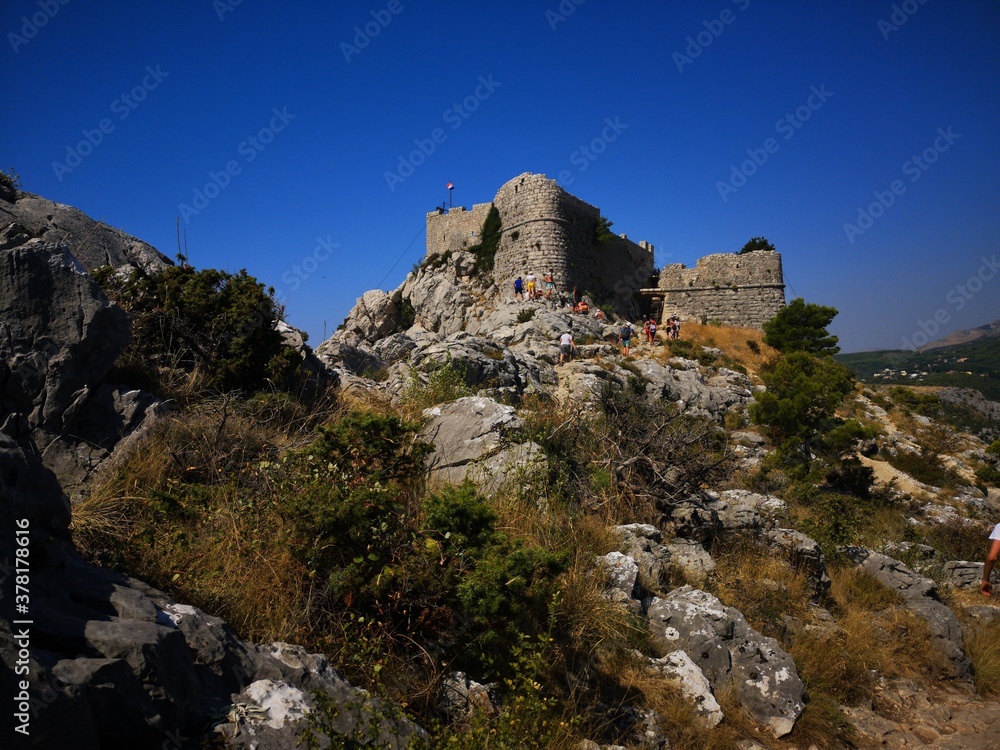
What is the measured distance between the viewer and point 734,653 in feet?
13.3

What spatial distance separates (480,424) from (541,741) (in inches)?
125

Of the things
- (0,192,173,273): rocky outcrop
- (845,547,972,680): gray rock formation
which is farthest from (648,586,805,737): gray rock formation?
(0,192,173,273): rocky outcrop

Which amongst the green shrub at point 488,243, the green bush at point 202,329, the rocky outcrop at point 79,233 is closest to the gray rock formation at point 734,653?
the green bush at point 202,329

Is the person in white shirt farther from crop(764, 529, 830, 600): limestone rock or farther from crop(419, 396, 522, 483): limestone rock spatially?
crop(419, 396, 522, 483): limestone rock

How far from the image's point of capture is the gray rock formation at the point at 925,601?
5211 millimetres

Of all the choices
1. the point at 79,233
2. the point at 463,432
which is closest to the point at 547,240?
the point at 79,233

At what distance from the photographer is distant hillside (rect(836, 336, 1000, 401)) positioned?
4307 cm

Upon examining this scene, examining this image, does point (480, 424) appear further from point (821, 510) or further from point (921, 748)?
point (821, 510)

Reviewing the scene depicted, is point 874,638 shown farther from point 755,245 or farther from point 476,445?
point 755,245

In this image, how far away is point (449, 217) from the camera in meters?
33.2

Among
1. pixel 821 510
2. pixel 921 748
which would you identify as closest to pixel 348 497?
pixel 921 748

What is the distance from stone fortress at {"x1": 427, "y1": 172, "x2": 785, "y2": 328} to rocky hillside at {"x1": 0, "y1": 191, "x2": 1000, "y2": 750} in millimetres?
22897

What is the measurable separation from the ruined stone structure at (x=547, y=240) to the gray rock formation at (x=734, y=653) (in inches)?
983

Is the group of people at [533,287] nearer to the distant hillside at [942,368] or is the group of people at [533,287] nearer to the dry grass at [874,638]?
the distant hillside at [942,368]
